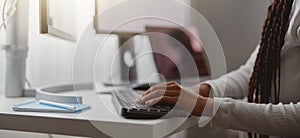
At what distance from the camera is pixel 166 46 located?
1460 millimetres

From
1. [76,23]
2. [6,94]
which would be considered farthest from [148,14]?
[6,94]

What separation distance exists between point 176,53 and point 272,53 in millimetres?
681

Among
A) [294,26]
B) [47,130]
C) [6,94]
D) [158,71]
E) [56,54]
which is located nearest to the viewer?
[47,130]

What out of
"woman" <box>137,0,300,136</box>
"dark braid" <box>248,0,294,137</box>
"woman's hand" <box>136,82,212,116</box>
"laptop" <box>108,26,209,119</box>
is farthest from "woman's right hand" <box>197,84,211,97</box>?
"laptop" <box>108,26,209,119</box>

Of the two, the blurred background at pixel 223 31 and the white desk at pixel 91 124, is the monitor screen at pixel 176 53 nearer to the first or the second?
the blurred background at pixel 223 31

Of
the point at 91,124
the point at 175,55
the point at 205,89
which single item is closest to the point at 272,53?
the point at 205,89

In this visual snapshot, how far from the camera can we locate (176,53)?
147cm

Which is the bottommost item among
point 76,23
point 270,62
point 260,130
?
point 260,130

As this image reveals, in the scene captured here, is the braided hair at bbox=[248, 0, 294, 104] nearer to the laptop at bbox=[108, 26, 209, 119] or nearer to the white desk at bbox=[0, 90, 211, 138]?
the white desk at bbox=[0, 90, 211, 138]

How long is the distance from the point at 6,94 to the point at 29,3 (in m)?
0.25

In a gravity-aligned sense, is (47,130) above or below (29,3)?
below

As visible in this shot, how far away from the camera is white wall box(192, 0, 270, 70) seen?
4.85 ft

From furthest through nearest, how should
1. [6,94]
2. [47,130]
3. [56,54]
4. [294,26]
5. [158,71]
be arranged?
[158,71], [56,54], [6,94], [294,26], [47,130]

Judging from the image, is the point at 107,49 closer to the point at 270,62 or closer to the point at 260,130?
the point at 270,62
